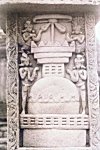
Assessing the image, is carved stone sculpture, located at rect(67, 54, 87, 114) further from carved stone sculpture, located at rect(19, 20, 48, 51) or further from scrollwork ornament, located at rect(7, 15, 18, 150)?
scrollwork ornament, located at rect(7, 15, 18, 150)

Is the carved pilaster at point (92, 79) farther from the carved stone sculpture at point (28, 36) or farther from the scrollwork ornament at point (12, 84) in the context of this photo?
the scrollwork ornament at point (12, 84)

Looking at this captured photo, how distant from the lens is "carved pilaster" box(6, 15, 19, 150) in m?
3.49

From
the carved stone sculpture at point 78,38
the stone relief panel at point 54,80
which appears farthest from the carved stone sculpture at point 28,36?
the carved stone sculpture at point 78,38

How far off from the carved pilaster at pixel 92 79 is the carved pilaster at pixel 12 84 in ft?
2.12

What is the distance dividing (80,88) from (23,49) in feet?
2.03

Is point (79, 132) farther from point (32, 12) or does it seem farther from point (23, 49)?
point (32, 12)

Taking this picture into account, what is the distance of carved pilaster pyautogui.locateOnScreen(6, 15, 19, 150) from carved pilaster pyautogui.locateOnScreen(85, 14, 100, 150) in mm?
647

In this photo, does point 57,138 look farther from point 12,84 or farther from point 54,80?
point 12,84

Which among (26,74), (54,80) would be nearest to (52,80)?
(54,80)

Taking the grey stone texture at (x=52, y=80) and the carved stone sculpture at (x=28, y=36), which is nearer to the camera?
the grey stone texture at (x=52, y=80)

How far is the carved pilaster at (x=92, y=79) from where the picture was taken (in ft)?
11.5

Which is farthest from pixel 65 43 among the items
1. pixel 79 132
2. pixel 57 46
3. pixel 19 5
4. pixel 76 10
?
pixel 79 132

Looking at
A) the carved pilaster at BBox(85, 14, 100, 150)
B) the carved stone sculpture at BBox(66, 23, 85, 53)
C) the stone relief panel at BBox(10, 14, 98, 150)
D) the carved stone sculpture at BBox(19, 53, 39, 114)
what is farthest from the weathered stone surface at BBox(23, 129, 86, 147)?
the carved stone sculpture at BBox(66, 23, 85, 53)

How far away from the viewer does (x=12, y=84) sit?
3.53 m
